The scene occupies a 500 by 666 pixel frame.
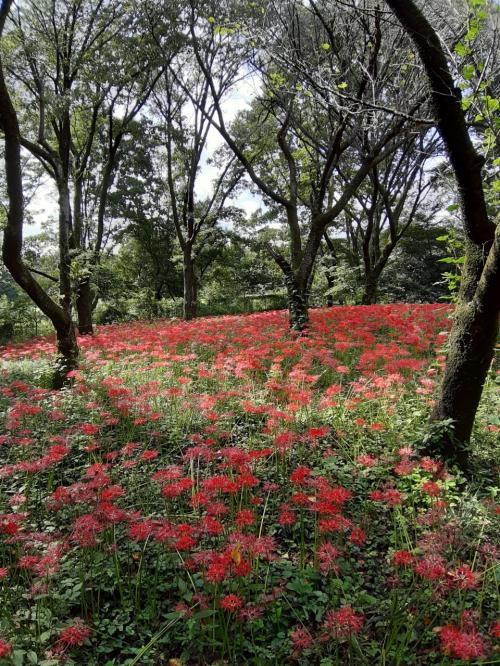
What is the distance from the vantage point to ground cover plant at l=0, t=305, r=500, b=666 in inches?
77.2

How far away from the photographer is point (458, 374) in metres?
3.33

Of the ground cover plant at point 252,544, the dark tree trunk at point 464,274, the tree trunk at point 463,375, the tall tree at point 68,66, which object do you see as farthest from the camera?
the tall tree at point 68,66

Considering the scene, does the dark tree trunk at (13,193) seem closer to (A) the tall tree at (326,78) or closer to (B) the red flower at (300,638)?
(A) the tall tree at (326,78)

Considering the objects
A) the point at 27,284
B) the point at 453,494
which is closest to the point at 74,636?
the point at 453,494

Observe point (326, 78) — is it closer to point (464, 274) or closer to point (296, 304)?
point (296, 304)

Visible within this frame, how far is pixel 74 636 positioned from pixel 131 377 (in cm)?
434

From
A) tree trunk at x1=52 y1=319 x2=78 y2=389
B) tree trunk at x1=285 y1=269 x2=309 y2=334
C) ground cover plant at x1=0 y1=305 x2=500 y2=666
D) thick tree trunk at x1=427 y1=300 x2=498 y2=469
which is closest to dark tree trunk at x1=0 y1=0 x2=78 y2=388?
tree trunk at x1=52 y1=319 x2=78 y2=389

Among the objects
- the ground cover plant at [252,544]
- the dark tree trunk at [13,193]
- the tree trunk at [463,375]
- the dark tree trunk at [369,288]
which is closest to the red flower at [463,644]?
the ground cover plant at [252,544]

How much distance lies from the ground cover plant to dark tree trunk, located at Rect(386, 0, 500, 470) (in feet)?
1.11

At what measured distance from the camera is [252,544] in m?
2.05

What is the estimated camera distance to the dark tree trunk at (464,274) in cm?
294

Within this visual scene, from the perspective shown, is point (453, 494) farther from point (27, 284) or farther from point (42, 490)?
point (27, 284)

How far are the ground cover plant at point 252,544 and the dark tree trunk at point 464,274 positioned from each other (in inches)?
13.3

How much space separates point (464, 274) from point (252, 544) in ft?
8.76
